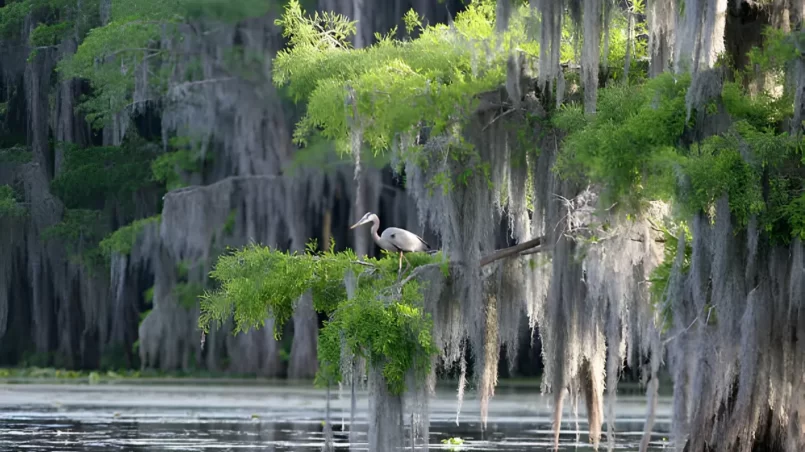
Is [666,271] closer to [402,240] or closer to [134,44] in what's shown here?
[402,240]

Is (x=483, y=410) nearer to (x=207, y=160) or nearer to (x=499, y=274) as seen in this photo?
(x=499, y=274)

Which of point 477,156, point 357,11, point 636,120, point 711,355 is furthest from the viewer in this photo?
point 357,11

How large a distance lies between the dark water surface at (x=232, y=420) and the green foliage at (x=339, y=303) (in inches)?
30.9

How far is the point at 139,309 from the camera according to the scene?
38.3 metres

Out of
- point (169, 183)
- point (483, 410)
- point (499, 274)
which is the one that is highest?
point (169, 183)

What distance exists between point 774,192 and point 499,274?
15.4ft

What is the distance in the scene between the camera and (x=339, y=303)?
15.7 m

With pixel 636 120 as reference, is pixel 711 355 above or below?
below

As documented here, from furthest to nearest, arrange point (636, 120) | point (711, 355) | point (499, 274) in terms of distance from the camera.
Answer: point (499, 274)
point (636, 120)
point (711, 355)

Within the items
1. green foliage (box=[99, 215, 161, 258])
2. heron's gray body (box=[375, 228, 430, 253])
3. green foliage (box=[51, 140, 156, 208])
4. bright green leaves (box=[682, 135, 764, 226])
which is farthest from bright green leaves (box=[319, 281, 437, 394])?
green foliage (box=[51, 140, 156, 208])

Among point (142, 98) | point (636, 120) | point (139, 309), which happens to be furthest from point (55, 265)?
point (636, 120)

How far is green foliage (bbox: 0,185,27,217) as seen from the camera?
118 ft

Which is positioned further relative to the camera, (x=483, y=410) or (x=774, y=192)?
(x=483, y=410)

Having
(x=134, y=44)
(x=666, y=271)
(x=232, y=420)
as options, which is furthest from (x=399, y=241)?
(x=134, y=44)
